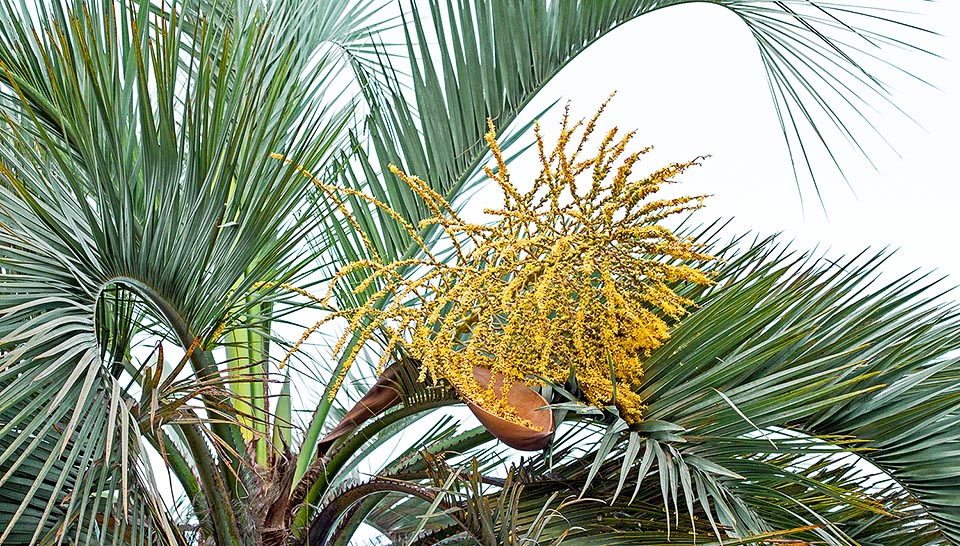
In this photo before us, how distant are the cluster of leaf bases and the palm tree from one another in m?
0.10

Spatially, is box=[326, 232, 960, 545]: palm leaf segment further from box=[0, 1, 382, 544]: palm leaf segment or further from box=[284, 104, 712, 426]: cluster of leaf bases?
box=[0, 1, 382, 544]: palm leaf segment

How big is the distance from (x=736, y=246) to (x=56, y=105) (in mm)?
1177

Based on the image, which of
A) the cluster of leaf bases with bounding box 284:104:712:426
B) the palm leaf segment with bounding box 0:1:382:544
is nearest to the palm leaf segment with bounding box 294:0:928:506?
the palm leaf segment with bounding box 0:1:382:544

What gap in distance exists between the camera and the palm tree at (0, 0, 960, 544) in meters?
1.14

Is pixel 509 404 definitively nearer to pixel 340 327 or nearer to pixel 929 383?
pixel 929 383

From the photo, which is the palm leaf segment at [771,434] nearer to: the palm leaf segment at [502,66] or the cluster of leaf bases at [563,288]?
the cluster of leaf bases at [563,288]

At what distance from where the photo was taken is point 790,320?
1.39m

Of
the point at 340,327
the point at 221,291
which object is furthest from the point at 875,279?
the point at 340,327

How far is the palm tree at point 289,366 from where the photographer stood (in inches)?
45.0

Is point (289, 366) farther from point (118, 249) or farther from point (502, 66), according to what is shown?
point (502, 66)

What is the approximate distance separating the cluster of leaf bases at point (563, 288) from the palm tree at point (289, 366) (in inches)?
4.0

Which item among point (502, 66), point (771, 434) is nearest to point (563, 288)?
point (771, 434)

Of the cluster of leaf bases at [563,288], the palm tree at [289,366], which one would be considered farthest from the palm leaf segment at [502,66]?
the cluster of leaf bases at [563,288]

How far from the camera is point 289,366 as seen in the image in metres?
1.44
